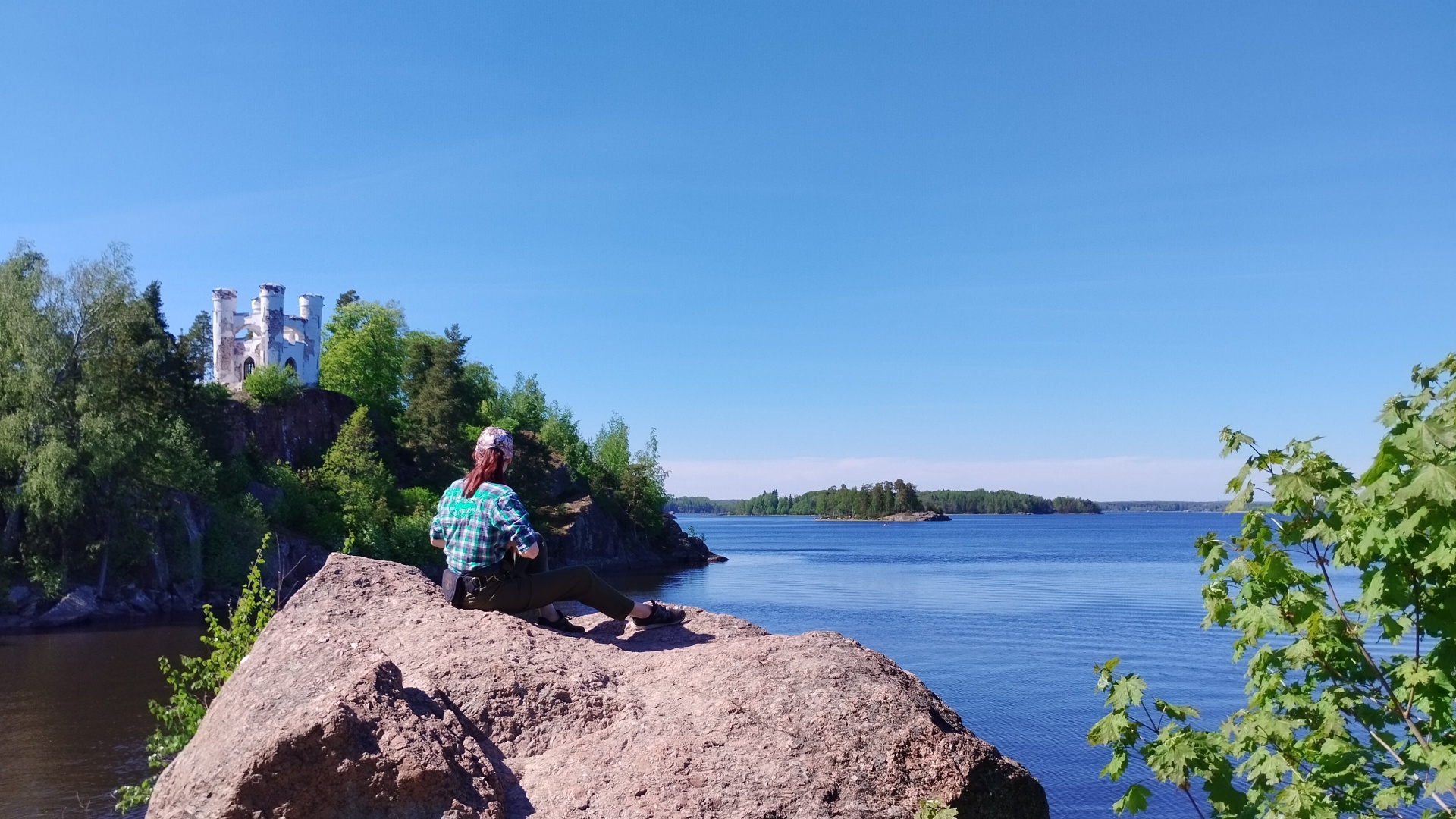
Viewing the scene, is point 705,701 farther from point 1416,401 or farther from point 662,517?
point 662,517

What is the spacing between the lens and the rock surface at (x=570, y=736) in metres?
5.21

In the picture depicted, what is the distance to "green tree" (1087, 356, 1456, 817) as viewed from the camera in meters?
4.23

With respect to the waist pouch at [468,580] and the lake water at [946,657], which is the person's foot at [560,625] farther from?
the lake water at [946,657]

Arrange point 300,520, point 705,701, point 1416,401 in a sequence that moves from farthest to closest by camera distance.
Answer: point 300,520, point 705,701, point 1416,401

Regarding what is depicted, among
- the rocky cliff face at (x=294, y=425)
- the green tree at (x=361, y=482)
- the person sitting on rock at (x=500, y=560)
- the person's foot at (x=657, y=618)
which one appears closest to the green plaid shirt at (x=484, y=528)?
the person sitting on rock at (x=500, y=560)

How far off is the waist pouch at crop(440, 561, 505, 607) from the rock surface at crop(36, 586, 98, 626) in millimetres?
36504

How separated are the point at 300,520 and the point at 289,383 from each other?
40.9ft

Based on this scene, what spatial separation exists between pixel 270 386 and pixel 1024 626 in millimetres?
47996

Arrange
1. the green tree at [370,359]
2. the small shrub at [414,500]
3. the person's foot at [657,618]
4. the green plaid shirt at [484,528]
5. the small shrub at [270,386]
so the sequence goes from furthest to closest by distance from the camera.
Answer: the green tree at [370,359] < the small shrub at [270,386] < the small shrub at [414,500] < the person's foot at [657,618] < the green plaid shirt at [484,528]

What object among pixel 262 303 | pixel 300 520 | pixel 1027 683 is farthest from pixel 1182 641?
pixel 262 303

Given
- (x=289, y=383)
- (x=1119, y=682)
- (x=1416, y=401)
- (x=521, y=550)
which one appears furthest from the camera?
(x=289, y=383)

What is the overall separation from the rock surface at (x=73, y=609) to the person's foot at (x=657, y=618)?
122 feet

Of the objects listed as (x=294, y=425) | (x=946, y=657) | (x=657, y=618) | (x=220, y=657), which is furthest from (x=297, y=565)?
(x=294, y=425)

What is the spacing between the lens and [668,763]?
541cm
